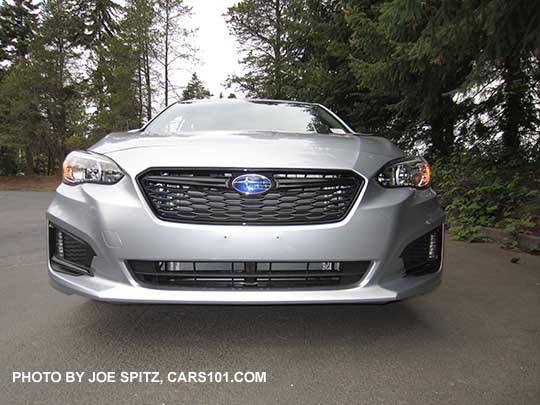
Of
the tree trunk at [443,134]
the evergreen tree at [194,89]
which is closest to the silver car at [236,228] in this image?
the tree trunk at [443,134]

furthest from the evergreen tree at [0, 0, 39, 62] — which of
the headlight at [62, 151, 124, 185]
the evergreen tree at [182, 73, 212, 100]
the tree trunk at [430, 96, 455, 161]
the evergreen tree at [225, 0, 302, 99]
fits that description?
the headlight at [62, 151, 124, 185]

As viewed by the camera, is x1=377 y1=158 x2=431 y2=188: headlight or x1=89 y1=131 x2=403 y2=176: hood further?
x1=377 y1=158 x2=431 y2=188: headlight

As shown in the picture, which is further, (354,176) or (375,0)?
(375,0)

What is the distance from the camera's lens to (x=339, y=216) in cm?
207

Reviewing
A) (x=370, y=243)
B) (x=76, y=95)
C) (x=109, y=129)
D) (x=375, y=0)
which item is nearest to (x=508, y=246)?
(x=370, y=243)

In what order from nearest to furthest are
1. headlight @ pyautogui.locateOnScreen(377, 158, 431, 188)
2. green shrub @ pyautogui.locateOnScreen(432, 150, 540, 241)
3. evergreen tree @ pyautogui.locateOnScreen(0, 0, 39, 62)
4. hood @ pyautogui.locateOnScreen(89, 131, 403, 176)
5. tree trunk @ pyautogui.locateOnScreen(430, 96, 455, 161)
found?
hood @ pyautogui.locateOnScreen(89, 131, 403, 176)
headlight @ pyautogui.locateOnScreen(377, 158, 431, 188)
green shrub @ pyautogui.locateOnScreen(432, 150, 540, 241)
tree trunk @ pyautogui.locateOnScreen(430, 96, 455, 161)
evergreen tree @ pyautogui.locateOnScreen(0, 0, 39, 62)

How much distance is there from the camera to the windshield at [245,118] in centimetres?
322

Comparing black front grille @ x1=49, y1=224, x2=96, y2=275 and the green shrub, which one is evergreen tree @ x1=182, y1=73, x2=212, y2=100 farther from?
black front grille @ x1=49, y1=224, x2=96, y2=275

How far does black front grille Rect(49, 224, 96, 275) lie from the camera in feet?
6.91

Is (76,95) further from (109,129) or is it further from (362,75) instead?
(362,75)

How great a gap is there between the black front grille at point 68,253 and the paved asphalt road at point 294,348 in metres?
0.45

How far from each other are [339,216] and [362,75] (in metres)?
6.24

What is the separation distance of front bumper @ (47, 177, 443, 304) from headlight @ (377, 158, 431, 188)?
0.33 ft

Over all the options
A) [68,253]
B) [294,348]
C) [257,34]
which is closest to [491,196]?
[294,348]
